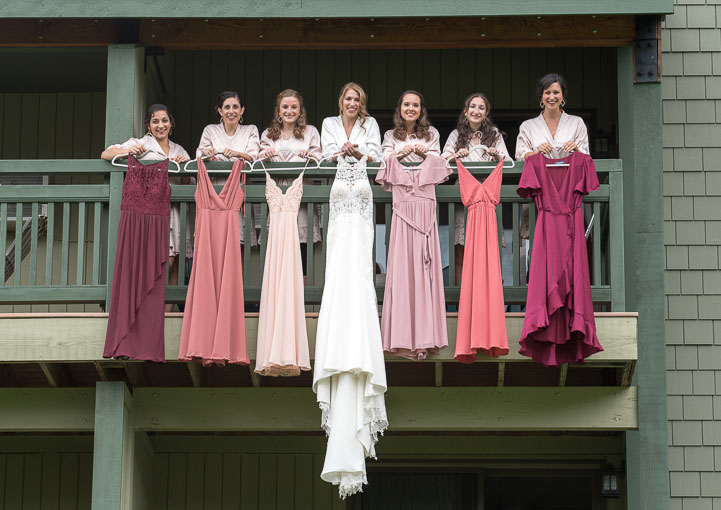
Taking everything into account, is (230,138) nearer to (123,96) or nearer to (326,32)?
(123,96)

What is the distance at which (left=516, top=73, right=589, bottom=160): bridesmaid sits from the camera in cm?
1157

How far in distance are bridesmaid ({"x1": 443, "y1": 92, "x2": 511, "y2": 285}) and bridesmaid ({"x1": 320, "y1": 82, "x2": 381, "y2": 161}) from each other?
0.63 m

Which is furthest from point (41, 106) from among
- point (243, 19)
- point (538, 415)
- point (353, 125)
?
point (538, 415)

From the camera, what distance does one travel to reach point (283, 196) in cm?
1122

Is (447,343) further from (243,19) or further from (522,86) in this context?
(522,86)

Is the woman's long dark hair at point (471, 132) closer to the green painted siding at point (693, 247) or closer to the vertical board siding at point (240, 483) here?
the green painted siding at point (693, 247)

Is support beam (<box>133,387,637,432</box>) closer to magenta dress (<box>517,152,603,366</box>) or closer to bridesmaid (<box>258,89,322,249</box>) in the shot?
magenta dress (<box>517,152,603,366</box>)

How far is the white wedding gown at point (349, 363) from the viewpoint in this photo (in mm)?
10375

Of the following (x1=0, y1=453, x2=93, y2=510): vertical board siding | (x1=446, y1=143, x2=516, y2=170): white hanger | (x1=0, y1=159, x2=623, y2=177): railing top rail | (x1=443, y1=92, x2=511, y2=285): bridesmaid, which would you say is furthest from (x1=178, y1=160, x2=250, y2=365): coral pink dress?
(x1=0, y1=453, x2=93, y2=510): vertical board siding

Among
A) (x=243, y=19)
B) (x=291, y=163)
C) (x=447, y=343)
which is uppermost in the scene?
(x=243, y=19)

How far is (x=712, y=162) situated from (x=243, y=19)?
4.66 meters

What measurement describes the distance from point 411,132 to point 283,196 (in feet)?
4.23

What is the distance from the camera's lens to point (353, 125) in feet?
38.1

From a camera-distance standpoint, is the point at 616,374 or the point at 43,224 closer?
the point at 616,374
